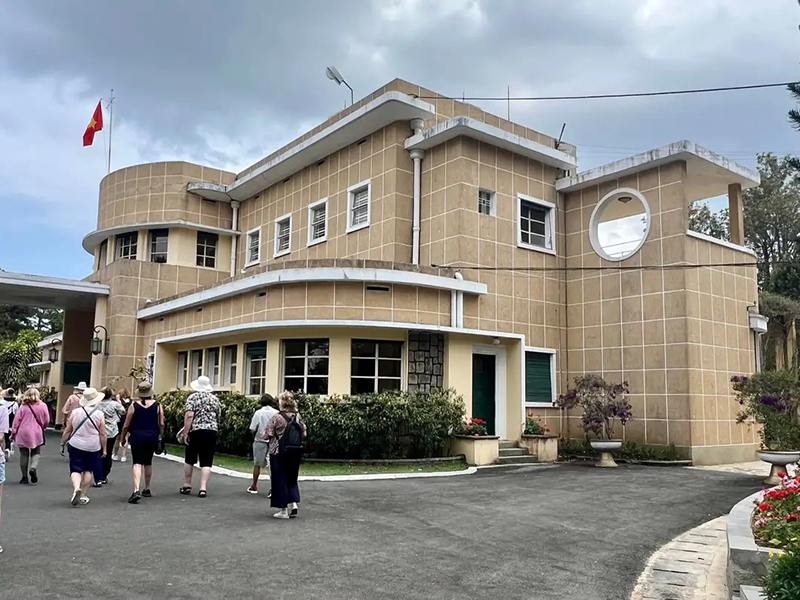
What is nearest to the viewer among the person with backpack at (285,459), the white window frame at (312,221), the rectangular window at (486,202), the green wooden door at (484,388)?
the person with backpack at (285,459)

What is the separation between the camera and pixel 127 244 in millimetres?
24094

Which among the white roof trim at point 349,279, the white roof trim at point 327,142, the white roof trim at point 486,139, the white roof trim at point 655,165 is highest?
the white roof trim at point 327,142

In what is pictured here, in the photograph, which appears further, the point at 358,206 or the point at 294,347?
the point at 358,206

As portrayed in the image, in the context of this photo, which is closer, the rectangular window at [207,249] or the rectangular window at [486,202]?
the rectangular window at [486,202]

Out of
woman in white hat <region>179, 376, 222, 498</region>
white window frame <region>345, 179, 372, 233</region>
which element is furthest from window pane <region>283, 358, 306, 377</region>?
woman in white hat <region>179, 376, 222, 498</region>

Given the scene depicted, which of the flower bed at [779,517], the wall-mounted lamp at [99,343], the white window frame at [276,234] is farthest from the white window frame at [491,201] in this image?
the wall-mounted lamp at [99,343]

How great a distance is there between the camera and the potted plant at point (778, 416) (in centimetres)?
1205

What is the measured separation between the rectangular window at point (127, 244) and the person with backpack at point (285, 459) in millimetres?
17223

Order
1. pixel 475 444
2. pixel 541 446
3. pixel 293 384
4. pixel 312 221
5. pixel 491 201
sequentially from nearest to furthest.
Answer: pixel 475 444, pixel 293 384, pixel 541 446, pixel 491 201, pixel 312 221

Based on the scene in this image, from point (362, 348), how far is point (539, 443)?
4.53m

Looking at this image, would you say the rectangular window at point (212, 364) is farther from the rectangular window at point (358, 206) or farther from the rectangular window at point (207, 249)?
the rectangular window at point (207, 249)

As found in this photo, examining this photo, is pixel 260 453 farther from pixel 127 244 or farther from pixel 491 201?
pixel 127 244

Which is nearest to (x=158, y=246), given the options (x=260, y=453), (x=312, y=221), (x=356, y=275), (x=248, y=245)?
(x=248, y=245)

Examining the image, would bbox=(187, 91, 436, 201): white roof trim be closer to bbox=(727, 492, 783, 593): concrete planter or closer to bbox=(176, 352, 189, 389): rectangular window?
bbox=(176, 352, 189, 389): rectangular window
